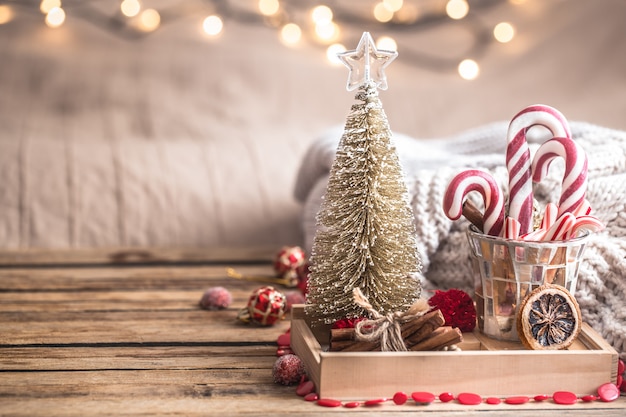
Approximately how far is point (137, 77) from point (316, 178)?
75 centimetres

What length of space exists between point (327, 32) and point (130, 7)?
23.0 inches

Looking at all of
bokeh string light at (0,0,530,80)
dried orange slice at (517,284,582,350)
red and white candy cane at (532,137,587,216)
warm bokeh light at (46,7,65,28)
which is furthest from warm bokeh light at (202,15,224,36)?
dried orange slice at (517,284,582,350)

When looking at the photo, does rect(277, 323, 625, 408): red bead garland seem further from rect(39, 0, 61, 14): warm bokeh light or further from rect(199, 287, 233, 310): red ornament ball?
rect(39, 0, 61, 14): warm bokeh light

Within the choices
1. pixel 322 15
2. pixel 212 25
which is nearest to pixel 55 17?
pixel 212 25

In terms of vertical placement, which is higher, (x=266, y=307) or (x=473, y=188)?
(x=473, y=188)

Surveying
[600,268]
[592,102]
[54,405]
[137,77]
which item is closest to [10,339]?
[54,405]

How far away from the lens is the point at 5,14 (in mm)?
2143

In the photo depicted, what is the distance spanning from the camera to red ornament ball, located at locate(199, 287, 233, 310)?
4.22ft

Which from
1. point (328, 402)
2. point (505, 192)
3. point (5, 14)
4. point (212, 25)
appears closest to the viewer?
point (328, 402)

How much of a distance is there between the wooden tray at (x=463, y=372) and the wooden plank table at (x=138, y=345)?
0.08 feet

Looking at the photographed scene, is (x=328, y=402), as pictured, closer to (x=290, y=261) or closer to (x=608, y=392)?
(x=608, y=392)

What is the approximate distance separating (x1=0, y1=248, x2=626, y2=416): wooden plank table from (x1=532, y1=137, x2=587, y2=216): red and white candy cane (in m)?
0.26

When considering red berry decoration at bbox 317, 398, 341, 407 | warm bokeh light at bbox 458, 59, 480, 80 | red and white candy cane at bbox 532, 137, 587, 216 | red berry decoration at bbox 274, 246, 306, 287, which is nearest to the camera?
red berry decoration at bbox 317, 398, 341, 407

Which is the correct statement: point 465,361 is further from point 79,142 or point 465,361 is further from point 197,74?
point 197,74
